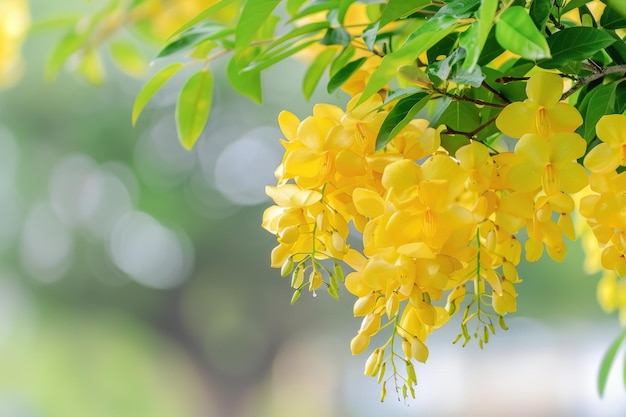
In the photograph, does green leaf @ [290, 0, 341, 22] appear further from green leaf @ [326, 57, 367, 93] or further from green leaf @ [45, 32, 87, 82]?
green leaf @ [45, 32, 87, 82]

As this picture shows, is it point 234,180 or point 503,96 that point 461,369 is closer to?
point 234,180

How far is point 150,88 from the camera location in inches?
12.4

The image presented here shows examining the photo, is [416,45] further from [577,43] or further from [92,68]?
[92,68]

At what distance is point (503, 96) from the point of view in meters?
0.21

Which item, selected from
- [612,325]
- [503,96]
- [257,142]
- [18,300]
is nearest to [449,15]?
[503,96]

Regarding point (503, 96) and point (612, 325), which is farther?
point (612, 325)

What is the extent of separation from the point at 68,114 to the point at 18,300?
108 cm

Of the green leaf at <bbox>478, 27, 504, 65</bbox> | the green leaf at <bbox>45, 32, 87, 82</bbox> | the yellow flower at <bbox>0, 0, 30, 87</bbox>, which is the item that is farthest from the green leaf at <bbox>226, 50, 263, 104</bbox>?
the yellow flower at <bbox>0, 0, 30, 87</bbox>

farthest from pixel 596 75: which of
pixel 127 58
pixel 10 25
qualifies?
pixel 10 25

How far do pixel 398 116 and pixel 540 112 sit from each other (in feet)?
0.12

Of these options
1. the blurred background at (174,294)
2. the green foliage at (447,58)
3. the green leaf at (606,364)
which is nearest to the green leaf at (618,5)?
the green foliage at (447,58)

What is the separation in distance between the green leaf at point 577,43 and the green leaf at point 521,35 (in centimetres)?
4

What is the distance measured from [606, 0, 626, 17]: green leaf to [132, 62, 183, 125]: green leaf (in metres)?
0.18

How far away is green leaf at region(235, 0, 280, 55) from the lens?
0.24 meters
